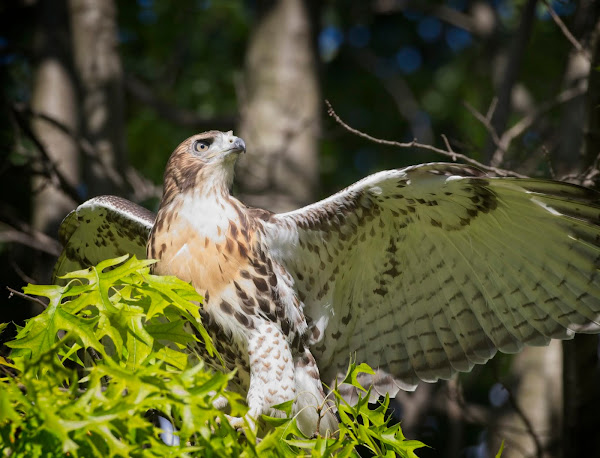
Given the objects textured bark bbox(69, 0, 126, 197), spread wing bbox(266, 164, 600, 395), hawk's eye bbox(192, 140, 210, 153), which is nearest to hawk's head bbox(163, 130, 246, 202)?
hawk's eye bbox(192, 140, 210, 153)

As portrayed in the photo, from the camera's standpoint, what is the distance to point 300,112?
24.0ft

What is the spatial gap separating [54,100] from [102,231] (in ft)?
8.41

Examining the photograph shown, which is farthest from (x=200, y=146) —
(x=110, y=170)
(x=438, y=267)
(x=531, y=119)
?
(x=531, y=119)

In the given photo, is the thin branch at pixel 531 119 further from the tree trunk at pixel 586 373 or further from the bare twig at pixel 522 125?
the tree trunk at pixel 586 373

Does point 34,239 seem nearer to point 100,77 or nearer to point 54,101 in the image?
point 54,101

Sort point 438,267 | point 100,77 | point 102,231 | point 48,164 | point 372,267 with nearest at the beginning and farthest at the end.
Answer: point 438,267, point 372,267, point 102,231, point 48,164, point 100,77

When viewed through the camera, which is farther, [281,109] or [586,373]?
[281,109]

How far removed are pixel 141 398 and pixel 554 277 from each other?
8.29 ft

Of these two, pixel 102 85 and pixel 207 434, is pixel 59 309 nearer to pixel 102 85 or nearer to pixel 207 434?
pixel 207 434

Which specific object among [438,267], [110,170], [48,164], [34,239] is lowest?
[34,239]

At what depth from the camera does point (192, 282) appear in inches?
160

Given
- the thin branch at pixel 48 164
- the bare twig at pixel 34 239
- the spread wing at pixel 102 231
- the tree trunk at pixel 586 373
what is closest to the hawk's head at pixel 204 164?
the spread wing at pixel 102 231

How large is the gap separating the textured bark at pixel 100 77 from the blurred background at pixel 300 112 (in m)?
0.02

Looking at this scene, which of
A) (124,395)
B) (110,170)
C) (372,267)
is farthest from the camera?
(110,170)
